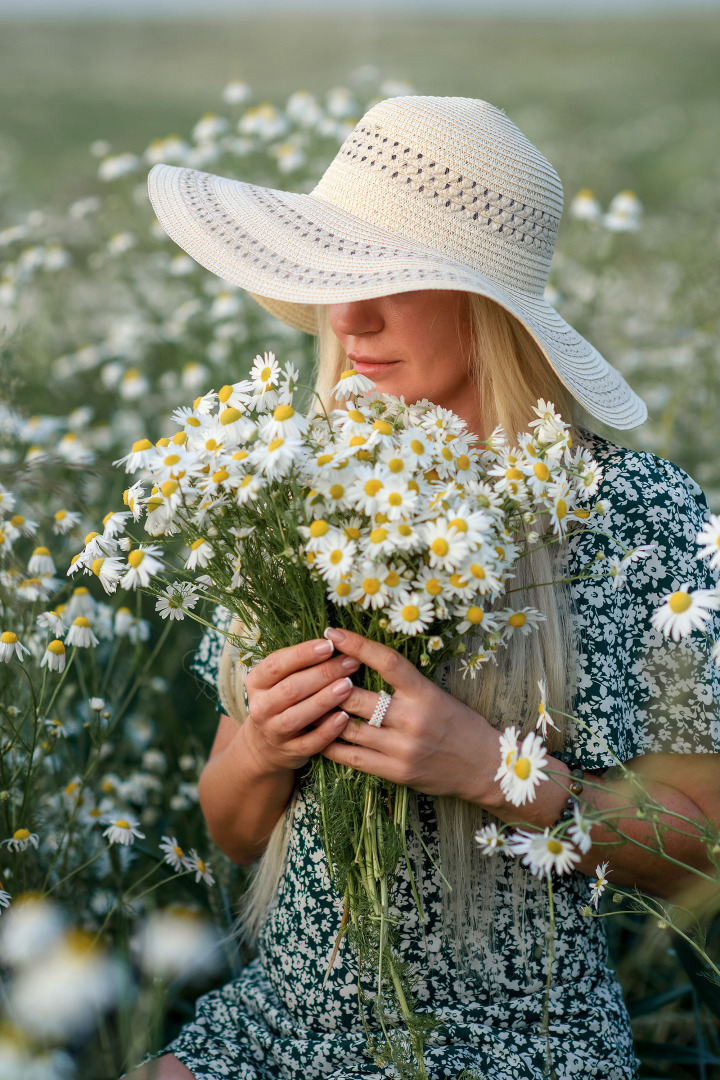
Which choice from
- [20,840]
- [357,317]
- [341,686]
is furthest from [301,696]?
[20,840]

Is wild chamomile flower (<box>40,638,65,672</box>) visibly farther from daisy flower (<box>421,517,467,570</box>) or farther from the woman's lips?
daisy flower (<box>421,517,467,570</box>)

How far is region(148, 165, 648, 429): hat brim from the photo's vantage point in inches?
42.4

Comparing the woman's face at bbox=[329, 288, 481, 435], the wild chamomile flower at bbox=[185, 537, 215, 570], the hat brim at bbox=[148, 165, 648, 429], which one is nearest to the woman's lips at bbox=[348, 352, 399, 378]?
the woman's face at bbox=[329, 288, 481, 435]


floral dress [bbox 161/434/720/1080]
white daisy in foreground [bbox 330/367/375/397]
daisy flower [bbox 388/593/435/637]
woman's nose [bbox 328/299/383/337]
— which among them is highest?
woman's nose [bbox 328/299/383/337]

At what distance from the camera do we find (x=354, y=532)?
861 mm

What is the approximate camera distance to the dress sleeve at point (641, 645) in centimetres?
117

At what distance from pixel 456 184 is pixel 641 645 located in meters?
0.64

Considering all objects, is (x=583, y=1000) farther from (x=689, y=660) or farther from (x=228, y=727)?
(x=228, y=727)

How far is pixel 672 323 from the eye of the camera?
3223 mm

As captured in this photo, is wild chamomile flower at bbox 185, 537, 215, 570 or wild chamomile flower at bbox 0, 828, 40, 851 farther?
wild chamomile flower at bbox 0, 828, 40, 851

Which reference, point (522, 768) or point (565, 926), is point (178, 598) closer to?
point (522, 768)

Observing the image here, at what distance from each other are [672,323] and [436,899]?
102 inches

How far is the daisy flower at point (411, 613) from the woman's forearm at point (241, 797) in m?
0.40

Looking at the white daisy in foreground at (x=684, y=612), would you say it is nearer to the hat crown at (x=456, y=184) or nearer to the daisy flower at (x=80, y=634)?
the hat crown at (x=456, y=184)
